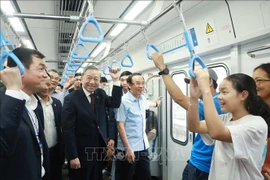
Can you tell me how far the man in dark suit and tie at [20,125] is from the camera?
1.12 meters

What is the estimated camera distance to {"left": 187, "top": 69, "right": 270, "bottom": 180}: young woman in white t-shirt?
4.09ft

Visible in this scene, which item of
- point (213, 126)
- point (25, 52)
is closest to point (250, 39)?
point (213, 126)

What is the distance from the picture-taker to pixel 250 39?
216 cm

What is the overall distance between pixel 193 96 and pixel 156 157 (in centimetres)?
316

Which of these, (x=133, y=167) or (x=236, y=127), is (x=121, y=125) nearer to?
(x=133, y=167)

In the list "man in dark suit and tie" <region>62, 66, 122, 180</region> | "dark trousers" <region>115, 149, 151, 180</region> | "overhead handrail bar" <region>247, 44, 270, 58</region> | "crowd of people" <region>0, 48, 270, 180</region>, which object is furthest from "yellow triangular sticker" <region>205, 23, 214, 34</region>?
"dark trousers" <region>115, 149, 151, 180</region>

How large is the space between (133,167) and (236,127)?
199 cm

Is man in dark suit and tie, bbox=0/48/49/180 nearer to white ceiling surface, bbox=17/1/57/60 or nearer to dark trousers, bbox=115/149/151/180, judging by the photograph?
dark trousers, bbox=115/149/151/180

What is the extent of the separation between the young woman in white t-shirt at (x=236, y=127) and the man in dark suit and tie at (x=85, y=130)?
1.35 m

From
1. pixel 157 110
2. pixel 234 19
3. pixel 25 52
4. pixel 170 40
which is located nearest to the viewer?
pixel 25 52

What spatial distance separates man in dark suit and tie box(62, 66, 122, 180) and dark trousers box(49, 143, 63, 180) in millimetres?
337

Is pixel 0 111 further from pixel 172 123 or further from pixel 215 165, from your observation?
pixel 172 123

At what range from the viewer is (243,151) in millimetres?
1238

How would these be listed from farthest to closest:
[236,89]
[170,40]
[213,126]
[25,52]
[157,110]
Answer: [157,110] → [170,40] → [25,52] → [236,89] → [213,126]
